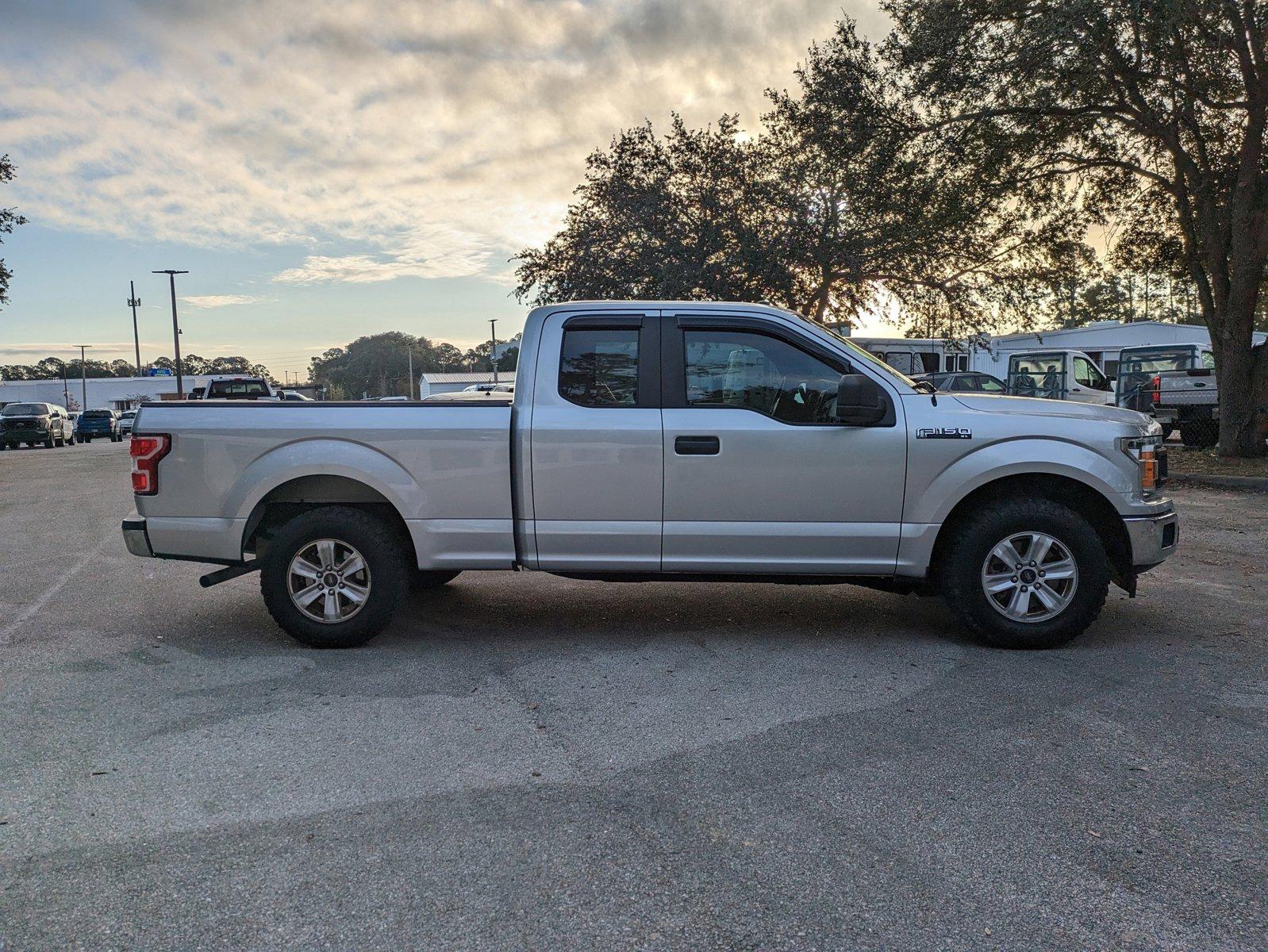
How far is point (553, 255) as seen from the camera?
27297mm

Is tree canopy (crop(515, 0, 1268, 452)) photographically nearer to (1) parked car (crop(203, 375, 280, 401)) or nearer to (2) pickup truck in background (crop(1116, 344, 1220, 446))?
(2) pickup truck in background (crop(1116, 344, 1220, 446))

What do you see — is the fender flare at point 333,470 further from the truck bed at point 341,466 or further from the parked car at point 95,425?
the parked car at point 95,425

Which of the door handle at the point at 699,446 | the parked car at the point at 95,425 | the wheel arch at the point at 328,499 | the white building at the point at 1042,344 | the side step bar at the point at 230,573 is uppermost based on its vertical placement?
the white building at the point at 1042,344

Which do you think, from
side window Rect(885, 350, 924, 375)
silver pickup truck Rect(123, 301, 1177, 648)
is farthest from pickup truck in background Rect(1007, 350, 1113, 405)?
silver pickup truck Rect(123, 301, 1177, 648)

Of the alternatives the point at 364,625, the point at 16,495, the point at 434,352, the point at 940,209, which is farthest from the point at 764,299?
the point at 434,352

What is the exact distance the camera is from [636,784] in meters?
3.67

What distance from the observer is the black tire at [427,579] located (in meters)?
6.54

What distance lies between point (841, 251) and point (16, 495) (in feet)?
54.5

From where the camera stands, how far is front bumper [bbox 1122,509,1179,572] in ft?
17.9

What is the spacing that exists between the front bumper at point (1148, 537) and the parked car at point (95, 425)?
44.6m

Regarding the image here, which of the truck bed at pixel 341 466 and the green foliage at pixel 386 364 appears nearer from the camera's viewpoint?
the truck bed at pixel 341 466

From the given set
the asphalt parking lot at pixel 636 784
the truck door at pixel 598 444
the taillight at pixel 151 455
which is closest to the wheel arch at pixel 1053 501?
the asphalt parking lot at pixel 636 784

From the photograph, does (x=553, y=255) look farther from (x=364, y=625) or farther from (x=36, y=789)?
(x=36, y=789)

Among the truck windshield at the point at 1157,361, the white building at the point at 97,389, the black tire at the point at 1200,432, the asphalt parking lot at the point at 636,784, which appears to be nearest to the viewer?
the asphalt parking lot at the point at 636,784
